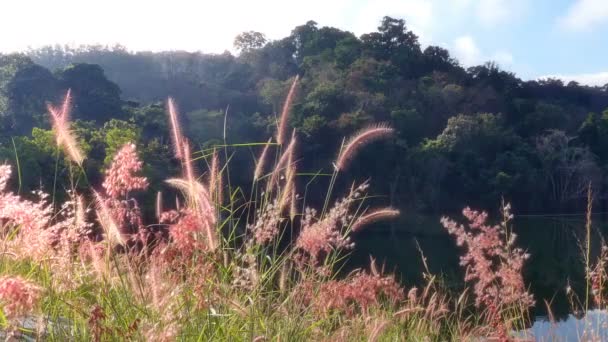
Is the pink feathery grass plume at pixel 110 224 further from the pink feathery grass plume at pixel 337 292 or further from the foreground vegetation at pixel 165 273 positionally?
the pink feathery grass plume at pixel 337 292

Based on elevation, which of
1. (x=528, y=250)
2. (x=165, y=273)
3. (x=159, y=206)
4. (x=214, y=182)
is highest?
(x=214, y=182)

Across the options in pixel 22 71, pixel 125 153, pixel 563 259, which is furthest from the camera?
pixel 22 71

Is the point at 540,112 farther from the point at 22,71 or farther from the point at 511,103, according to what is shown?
the point at 22,71

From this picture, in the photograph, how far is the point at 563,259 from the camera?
18.0 meters

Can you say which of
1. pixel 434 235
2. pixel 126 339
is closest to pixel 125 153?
pixel 126 339

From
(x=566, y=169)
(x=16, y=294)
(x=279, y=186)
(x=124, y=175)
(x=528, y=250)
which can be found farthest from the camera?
(x=566, y=169)

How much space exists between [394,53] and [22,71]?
20.3m

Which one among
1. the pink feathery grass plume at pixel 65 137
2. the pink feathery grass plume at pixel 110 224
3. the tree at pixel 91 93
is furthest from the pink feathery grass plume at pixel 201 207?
the tree at pixel 91 93

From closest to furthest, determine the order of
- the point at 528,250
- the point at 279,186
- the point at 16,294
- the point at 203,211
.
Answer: the point at 16,294, the point at 203,211, the point at 279,186, the point at 528,250

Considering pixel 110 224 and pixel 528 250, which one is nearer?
pixel 110 224

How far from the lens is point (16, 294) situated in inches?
65.7

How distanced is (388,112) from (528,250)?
61.3 feet

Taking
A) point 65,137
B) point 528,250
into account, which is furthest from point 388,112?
point 65,137

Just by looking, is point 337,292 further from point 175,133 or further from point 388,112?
point 388,112
